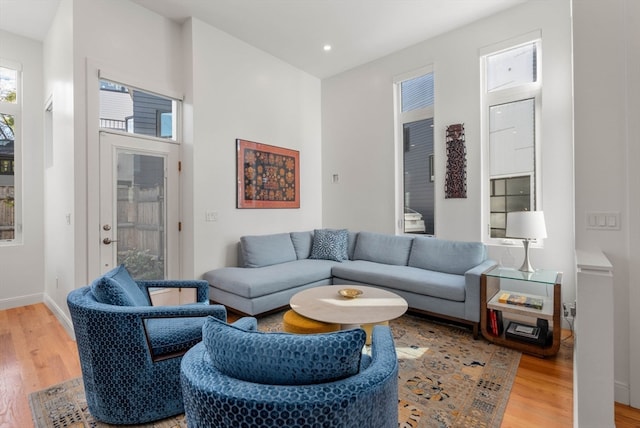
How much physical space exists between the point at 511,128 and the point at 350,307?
9.04 ft

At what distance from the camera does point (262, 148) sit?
169 inches

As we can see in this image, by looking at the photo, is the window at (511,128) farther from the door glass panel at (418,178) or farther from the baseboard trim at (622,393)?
the baseboard trim at (622,393)

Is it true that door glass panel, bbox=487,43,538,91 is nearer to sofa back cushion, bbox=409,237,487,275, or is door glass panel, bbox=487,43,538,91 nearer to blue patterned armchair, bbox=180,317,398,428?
sofa back cushion, bbox=409,237,487,275

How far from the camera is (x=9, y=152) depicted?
376 centimetres

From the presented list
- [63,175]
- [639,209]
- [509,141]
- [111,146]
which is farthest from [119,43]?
[639,209]

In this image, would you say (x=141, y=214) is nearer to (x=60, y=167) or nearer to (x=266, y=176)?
(x=60, y=167)

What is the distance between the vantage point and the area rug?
5.70 ft

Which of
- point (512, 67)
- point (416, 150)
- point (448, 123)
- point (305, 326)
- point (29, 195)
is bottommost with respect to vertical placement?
point (305, 326)

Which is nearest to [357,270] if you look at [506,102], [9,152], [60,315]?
[506,102]

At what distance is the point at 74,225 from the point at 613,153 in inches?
169

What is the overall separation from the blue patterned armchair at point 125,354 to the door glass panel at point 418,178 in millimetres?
3193

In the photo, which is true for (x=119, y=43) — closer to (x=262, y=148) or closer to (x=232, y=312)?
(x=262, y=148)

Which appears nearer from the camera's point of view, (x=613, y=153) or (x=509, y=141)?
(x=613, y=153)

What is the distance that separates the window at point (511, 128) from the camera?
10.7 feet
